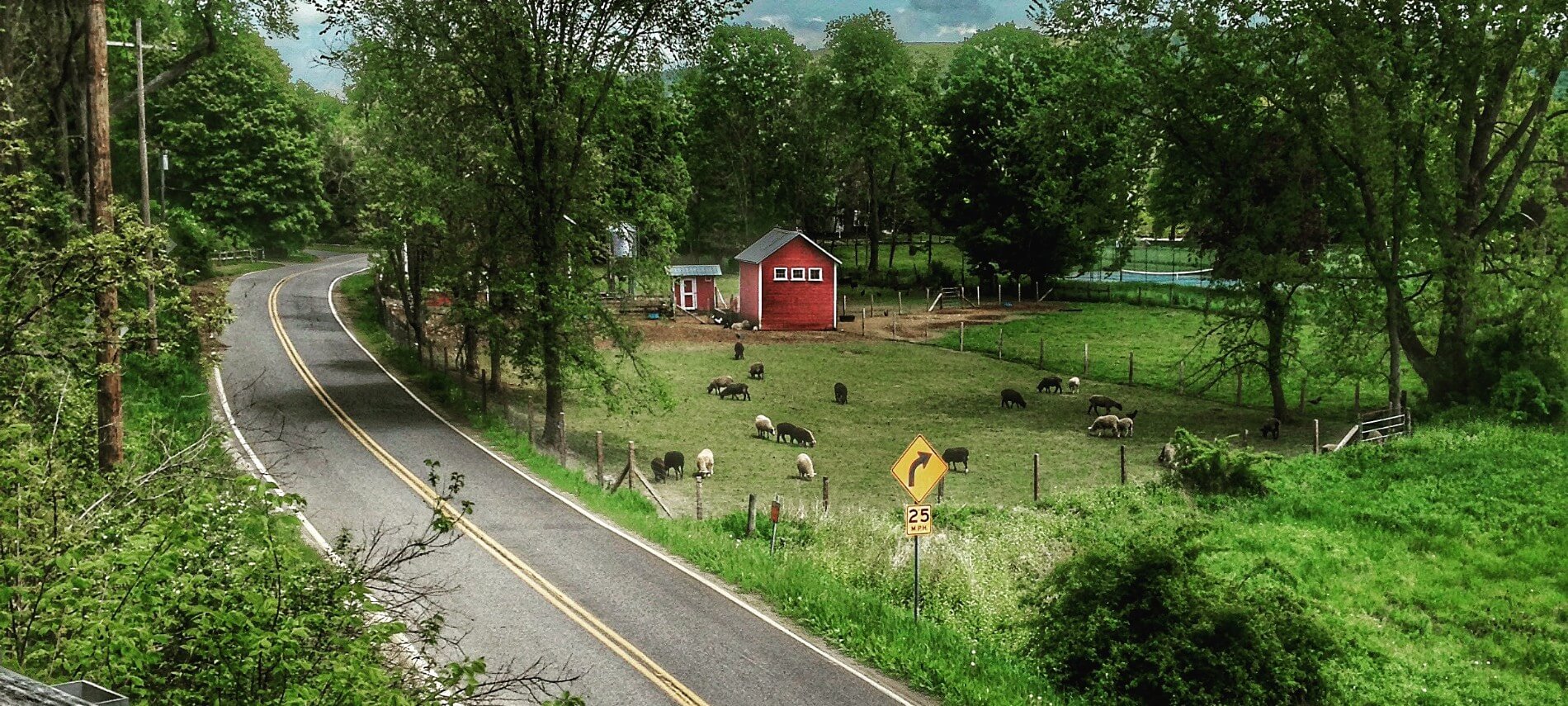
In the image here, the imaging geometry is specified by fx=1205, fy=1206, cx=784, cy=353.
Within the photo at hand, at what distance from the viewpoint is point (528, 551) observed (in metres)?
20.6

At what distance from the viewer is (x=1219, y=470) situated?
27000 mm

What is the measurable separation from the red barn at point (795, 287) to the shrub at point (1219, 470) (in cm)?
3570

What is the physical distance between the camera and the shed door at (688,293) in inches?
2638

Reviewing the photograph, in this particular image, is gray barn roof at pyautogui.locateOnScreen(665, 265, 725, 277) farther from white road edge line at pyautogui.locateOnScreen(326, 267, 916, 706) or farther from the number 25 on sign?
the number 25 on sign

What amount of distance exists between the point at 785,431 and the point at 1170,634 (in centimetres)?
1930

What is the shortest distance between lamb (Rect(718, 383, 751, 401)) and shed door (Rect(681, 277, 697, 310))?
83.6ft

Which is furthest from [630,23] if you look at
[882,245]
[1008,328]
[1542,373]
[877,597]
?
[882,245]

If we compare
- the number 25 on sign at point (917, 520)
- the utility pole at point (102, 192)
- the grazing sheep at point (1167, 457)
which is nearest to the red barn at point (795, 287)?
the grazing sheep at point (1167, 457)

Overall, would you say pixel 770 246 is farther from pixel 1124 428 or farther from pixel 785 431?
pixel 1124 428

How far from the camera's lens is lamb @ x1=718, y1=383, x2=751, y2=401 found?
41281mm

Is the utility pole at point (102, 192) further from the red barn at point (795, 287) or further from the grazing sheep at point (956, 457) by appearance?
the red barn at point (795, 287)

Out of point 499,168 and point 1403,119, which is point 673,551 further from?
point 1403,119

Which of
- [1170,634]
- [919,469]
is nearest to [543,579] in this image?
[919,469]

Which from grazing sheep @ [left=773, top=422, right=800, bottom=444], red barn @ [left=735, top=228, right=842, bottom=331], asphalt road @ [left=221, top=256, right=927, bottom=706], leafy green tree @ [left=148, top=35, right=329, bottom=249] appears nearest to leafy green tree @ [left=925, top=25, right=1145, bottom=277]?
red barn @ [left=735, top=228, right=842, bottom=331]
